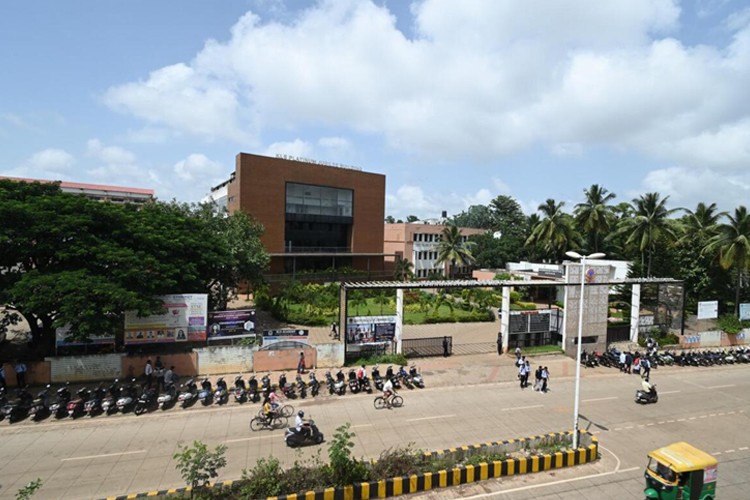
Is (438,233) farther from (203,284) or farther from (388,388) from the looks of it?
Result: (388,388)

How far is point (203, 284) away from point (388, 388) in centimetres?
1486

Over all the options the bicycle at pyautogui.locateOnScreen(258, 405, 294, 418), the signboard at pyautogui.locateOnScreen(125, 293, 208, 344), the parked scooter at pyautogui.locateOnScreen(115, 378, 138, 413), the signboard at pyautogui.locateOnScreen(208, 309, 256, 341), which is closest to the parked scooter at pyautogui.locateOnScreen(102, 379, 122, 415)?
the parked scooter at pyautogui.locateOnScreen(115, 378, 138, 413)

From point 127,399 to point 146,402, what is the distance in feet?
2.54

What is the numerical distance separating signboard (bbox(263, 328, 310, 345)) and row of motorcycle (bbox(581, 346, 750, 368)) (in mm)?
17434

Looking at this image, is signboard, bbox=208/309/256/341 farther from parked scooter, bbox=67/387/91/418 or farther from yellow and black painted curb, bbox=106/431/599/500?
yellow and black painted curb, bbox=106/431/599/500

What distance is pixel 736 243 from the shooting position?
34094 mm

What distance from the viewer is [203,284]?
88.3ft

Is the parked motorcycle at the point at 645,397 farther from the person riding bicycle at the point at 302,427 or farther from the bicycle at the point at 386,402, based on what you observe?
the person riding bicycle at the point at 302,427

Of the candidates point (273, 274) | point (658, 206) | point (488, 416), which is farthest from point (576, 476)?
point (273, 274)

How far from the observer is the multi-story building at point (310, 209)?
162ft

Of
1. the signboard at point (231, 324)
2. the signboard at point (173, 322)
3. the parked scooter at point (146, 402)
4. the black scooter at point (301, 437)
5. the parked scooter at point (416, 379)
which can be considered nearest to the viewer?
the black scooter at point (301, 437)

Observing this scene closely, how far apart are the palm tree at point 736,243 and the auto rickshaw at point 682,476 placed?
1216 inches

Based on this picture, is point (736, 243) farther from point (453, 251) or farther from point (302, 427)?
point (302, 427)

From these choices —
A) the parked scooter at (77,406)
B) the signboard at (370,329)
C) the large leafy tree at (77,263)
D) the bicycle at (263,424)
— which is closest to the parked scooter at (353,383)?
the signboard at (370,329)
